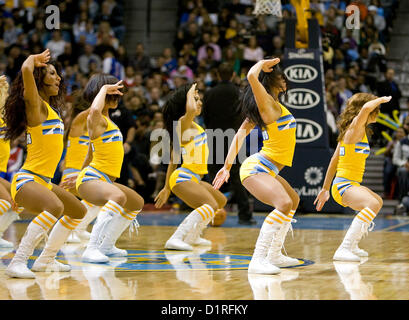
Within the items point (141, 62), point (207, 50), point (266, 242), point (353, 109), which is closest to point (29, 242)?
point (266, 242)

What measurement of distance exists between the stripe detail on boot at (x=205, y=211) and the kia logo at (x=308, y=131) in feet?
13.9

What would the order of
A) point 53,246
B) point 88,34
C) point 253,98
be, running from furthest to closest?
point 88,34, point 253,98, point 53,246

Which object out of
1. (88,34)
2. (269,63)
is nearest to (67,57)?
(88,34)

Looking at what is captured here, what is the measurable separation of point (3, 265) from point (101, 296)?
195cm

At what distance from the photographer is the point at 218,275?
20.2ft

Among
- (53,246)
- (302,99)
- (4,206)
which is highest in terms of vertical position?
(302,99)

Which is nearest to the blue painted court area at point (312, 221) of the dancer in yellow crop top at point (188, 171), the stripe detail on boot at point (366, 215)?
the dancer in yellow crop top at point (188, 171)

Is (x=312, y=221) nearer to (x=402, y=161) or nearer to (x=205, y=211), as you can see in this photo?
(x=402, y=161)

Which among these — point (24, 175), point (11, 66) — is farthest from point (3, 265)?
point (11, 66)

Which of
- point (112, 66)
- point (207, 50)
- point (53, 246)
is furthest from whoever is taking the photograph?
point (207, 50)

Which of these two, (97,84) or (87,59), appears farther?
(87,59)

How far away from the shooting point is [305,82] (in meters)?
11.9

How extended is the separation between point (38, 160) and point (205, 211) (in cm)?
234

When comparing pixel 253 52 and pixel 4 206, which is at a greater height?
pixel 253 52
